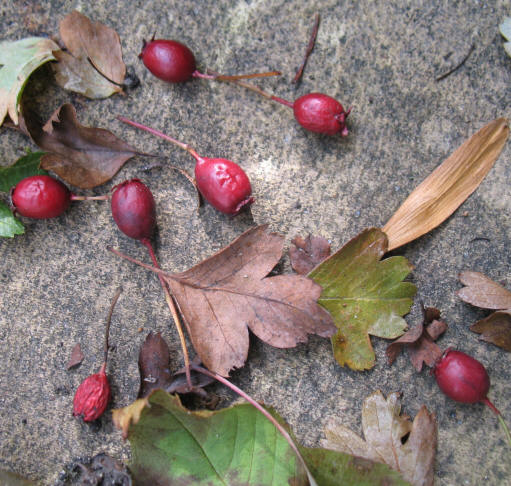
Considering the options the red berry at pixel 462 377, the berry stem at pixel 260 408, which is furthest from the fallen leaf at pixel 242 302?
the red berry at pixel 462 377

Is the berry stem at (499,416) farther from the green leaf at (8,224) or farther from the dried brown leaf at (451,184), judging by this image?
the green leaf at (8,224)

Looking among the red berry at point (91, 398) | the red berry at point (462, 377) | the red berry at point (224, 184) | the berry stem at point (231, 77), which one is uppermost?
the berry stem at point (231, 77)

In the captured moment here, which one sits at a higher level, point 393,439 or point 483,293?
point 483,293

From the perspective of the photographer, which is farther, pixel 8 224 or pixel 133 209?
pixel 8 224

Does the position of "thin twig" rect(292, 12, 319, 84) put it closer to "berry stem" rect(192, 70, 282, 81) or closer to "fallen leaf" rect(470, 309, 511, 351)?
"berry stem" rect(192, 70, 282, 81)

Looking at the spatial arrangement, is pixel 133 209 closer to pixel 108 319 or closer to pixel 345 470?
pixel 108 319

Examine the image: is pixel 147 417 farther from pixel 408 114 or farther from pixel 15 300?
pixel 408 114

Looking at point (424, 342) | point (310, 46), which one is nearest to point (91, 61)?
point (310, 46)
